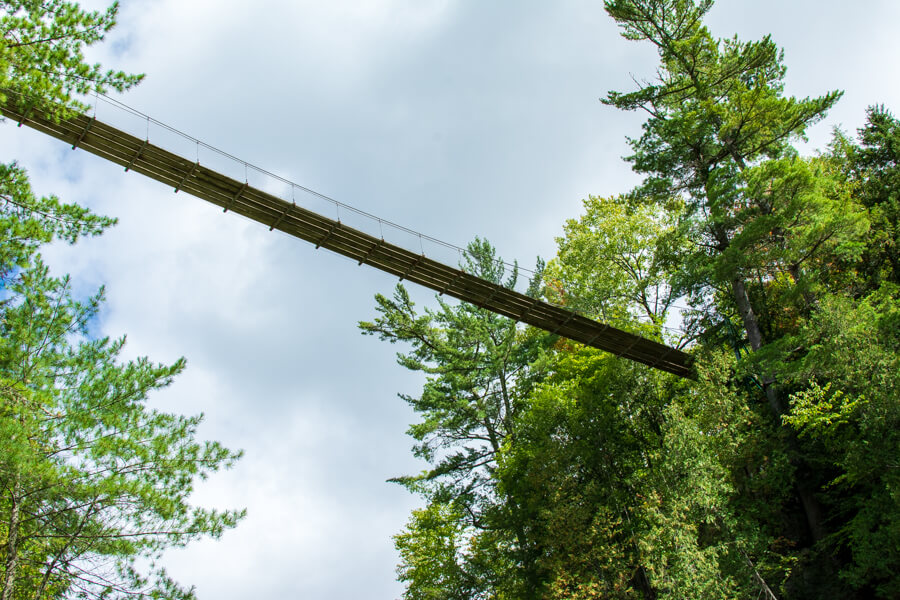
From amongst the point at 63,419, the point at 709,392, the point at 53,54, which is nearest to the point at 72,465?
the point at 63,419

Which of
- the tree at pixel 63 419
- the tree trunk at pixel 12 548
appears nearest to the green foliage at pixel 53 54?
the tree at pixel 63 419

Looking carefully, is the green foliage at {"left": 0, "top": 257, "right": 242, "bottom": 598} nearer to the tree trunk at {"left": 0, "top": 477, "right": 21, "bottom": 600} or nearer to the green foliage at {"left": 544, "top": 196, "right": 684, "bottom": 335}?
the tree trunk at {"left": 0, "top": 477, "right": 21, "bottom": 600}

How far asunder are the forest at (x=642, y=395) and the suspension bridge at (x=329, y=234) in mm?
1715

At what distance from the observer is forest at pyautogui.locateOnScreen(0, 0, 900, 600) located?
8.30m

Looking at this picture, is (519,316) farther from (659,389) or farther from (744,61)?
(744,61)

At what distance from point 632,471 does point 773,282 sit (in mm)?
6982

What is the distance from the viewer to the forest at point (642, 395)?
27.2 ft

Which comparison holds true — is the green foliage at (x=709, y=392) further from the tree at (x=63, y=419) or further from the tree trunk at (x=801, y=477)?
the tree at (x=63, y=419)

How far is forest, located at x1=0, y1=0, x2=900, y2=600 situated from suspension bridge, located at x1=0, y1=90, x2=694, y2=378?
1.71m

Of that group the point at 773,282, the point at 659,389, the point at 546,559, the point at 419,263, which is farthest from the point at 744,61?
the point at 546,559

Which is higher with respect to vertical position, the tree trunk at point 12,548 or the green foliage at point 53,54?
the green foliage at point 53,54

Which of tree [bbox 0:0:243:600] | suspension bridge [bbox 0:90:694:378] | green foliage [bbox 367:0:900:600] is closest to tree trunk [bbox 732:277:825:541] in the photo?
green foliage [bbox 367:0:900:600]

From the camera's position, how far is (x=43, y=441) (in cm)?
837

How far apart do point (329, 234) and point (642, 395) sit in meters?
8.49
